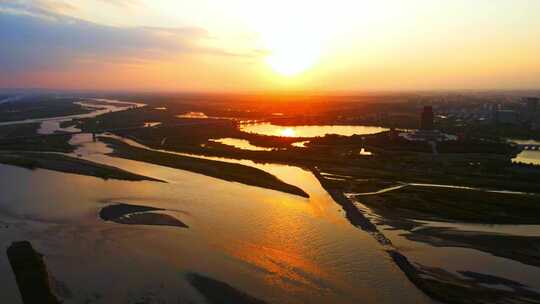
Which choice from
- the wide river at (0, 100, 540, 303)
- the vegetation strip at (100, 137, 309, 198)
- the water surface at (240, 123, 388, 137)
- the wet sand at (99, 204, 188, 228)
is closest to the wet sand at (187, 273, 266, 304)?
the wide river at (0, 100, 540, 303)

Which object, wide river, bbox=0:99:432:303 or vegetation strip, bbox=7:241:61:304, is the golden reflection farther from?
vegetation strip, bbox=7:241:61:304

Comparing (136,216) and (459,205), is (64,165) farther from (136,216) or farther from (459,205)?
(459,205)

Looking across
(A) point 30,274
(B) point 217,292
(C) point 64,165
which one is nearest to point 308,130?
(C) point 64,165

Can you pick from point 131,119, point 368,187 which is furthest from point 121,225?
point 131,119

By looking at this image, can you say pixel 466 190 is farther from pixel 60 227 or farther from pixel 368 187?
pixel 60 227

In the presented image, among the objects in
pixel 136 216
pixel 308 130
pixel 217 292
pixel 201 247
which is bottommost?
pixel 217 292

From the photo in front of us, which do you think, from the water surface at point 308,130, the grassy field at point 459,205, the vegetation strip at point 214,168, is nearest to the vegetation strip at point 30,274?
the vegetation strip at point 214,168

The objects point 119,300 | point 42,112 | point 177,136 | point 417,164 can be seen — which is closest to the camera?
point 119,300
